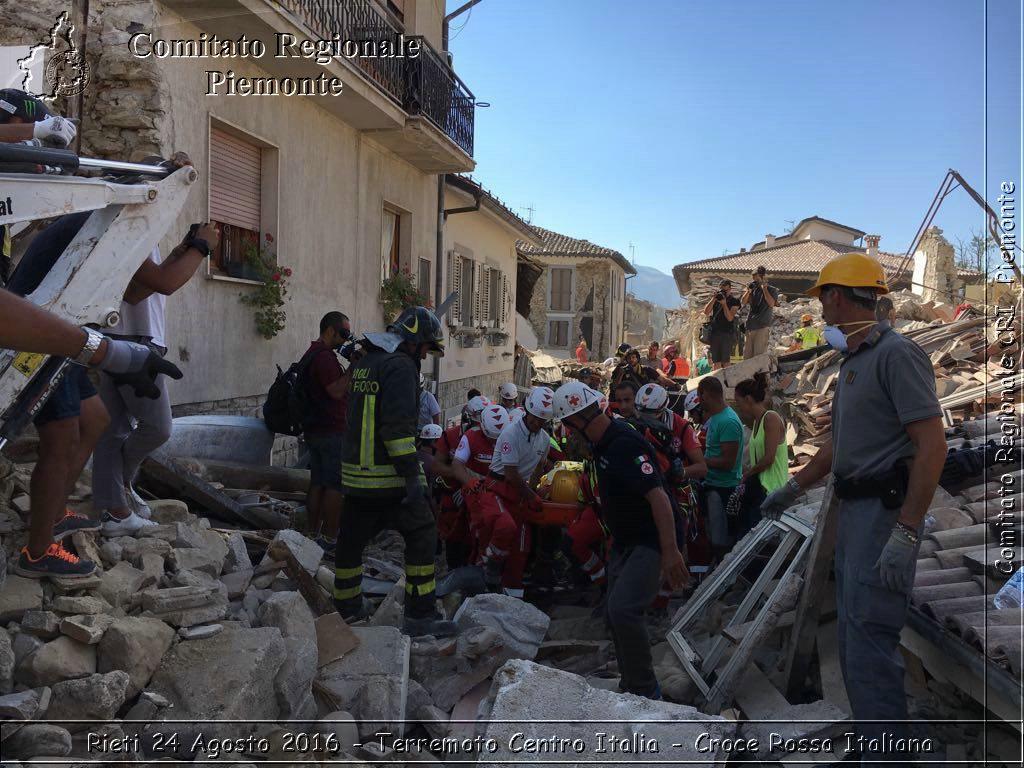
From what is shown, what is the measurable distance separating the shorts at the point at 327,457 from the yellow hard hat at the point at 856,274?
4.18m

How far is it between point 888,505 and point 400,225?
1165 centimetres

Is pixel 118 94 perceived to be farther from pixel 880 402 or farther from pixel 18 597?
pixel 880 402

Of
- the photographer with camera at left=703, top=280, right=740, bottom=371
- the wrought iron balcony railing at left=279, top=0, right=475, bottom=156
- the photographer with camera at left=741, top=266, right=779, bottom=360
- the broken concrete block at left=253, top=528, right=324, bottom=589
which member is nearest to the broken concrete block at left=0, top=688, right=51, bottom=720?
the broken concrete block at left=253, top=528, right=324, bottom=589

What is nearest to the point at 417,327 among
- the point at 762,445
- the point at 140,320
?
the point at 140,320

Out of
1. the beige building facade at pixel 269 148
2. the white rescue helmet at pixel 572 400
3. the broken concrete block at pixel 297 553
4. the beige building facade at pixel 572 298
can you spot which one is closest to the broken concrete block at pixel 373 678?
the broken concrete block at pixel 297 553

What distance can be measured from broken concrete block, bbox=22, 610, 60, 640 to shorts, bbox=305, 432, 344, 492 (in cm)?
337

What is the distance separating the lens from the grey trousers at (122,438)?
14.5ft

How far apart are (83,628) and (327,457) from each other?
3.43m

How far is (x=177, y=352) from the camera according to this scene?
737 centimetres

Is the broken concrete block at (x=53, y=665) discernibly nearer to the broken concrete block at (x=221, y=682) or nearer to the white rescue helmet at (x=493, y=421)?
the broken concrete block at (x=221, y=682)

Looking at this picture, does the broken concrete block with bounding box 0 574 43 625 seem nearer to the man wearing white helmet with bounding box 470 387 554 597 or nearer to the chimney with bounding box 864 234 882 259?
the man wearing white helmet with bounding box 470 387 554 597

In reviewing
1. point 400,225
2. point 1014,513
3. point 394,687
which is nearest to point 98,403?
point 394,687

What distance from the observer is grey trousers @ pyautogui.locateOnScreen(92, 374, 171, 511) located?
174 inches

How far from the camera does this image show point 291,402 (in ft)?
21.5
